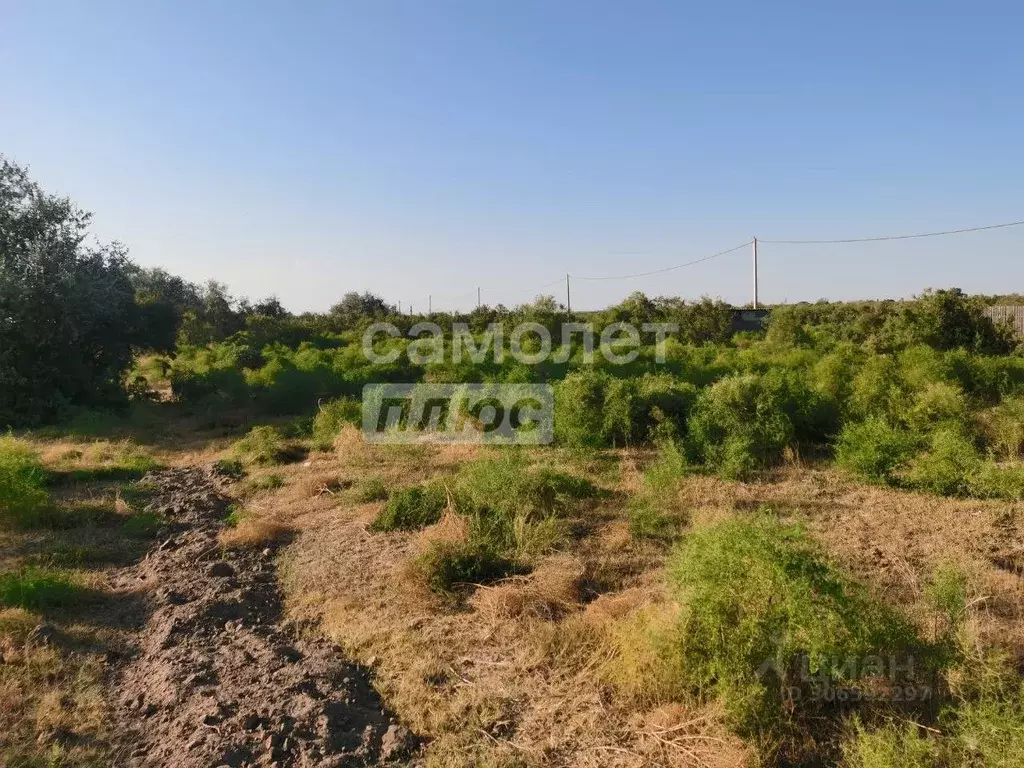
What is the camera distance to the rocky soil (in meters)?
3.44

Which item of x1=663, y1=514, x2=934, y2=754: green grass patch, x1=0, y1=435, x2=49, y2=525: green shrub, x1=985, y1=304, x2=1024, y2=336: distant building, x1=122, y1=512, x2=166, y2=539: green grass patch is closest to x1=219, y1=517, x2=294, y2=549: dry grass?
x1=122, y1=512, x2=166, y2=539: green grass patch

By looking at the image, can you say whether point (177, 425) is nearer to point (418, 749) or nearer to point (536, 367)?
point (536, 367)

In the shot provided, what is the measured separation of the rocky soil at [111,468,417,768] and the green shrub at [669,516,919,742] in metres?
1.63

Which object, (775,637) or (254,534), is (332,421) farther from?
(775,637)

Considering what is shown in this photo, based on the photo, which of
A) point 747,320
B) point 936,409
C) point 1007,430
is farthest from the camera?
point 747,320

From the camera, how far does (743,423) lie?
8.84 metres

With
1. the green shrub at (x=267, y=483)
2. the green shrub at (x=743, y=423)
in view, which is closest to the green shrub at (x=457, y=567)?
the green shrub at (x=743, y=423)

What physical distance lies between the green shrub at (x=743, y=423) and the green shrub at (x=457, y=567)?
13.1 ft

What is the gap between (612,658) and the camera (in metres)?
3.95

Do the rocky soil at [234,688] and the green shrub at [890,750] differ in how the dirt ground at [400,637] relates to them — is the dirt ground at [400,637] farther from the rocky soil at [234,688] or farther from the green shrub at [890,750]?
the green shrub at [890,750]

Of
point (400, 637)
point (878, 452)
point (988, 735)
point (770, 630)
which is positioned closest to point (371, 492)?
point (400, 637)

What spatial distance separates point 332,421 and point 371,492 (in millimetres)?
4486

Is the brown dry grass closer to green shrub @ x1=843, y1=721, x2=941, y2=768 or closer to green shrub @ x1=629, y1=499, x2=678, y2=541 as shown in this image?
green shrub @ x1=629, y1=499, x2=678, y2=541

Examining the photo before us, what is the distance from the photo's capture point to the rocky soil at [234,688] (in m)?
3.44
